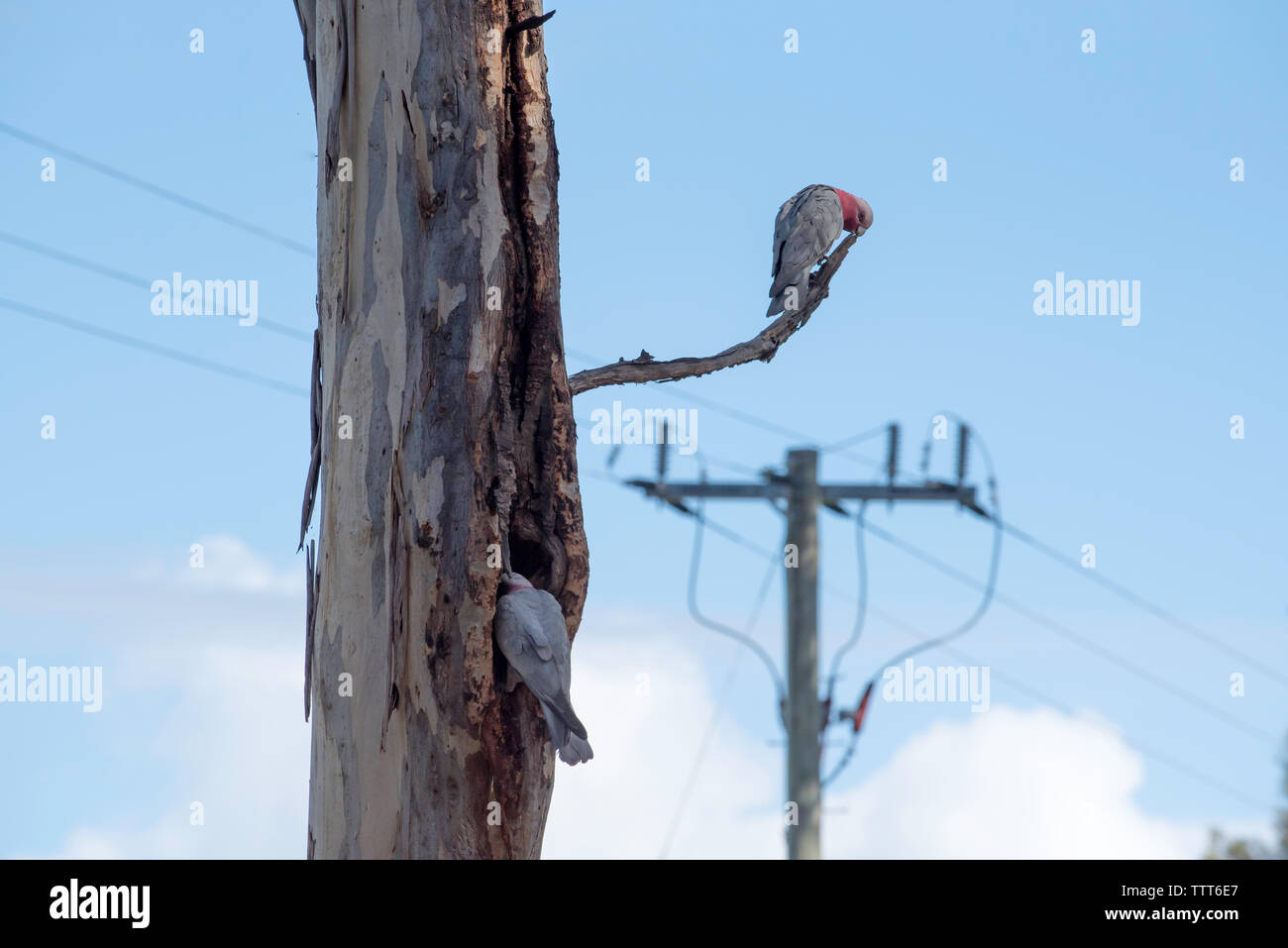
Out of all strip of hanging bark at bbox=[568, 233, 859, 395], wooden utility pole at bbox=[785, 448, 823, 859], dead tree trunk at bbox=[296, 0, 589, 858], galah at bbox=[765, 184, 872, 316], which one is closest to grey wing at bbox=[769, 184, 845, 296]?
galah at bbox=[765, 184, 872, 316]

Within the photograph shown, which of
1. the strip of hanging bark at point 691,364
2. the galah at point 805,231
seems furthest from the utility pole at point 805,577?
the strip of hanging bark at point 691,364

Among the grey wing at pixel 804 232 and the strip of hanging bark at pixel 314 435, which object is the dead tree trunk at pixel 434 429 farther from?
the grey wing at pixel 804 232

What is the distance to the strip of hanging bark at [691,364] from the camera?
4.37m

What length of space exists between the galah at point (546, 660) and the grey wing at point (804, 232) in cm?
204

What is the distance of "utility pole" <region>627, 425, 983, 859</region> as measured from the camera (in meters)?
9.31

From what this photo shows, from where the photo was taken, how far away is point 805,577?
938cm

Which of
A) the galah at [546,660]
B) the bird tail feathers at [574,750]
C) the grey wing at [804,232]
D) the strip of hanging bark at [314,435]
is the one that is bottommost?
the bird tail feathers at [574,750]

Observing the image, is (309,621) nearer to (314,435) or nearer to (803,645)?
(314,435)

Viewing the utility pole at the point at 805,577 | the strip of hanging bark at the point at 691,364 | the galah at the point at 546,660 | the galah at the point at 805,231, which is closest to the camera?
the galah at the point at 546,660
